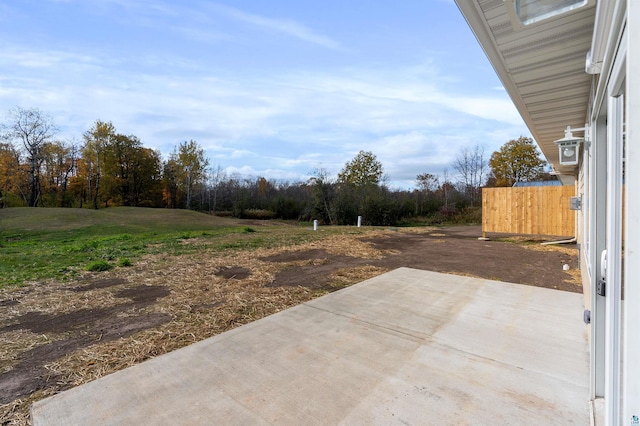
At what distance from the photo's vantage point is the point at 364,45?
6.41 metres

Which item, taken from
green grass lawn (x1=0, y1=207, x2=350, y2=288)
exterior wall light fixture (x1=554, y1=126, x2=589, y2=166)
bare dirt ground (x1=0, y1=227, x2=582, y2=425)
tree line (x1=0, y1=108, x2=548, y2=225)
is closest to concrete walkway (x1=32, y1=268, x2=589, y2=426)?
bare dirt ground (x1=0, y1=227, x2=582, y2=425)

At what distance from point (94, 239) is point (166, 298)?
907 centimetres

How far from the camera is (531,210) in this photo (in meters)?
8.72

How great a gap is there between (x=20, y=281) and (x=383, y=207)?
58.6 ft

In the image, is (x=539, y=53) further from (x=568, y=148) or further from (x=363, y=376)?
(x=363, y=376)

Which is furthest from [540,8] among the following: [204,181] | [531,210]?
[204,181]

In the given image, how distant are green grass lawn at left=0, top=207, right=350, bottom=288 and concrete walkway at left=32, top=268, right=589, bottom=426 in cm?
419

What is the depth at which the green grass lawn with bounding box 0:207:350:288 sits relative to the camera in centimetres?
563

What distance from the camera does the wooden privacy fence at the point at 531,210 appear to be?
27.4 feet

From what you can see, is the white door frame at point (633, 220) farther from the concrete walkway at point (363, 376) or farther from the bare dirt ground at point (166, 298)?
the bare dirt ground at point (166, 298)

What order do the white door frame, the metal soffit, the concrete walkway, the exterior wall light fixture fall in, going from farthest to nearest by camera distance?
the exterior wall light fixture → the metal soffit → the concrete walkway → the white door frame

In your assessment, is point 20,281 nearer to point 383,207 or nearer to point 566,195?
point 566,195

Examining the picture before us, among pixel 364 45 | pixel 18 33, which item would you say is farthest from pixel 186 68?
pixel 364 45

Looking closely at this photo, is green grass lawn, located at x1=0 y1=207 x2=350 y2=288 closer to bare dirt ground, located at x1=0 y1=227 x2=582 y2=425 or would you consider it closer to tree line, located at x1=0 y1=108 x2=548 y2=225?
bare dirt ground, located at x1=0 y1=227 x2=582 y2=425
